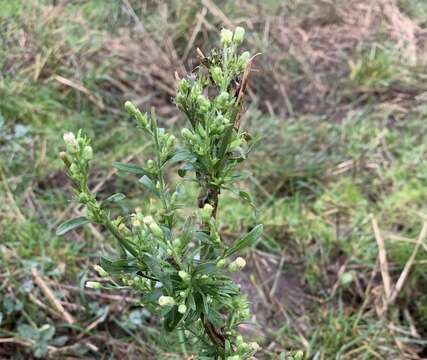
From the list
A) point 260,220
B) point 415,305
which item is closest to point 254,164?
point 260,220

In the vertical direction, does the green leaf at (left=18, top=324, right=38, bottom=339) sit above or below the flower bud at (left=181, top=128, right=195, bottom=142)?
below

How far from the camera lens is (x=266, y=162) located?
2445mm

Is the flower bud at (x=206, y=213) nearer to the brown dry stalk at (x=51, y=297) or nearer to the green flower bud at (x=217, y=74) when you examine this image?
the green flower bud at (x=217, y=74)

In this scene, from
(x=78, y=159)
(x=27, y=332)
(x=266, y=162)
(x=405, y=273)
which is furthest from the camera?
(x=266, y=162)

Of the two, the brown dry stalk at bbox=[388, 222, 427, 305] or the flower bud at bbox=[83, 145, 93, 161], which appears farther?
the brown dry stalk at bbox=[388, 222, 427, 305]

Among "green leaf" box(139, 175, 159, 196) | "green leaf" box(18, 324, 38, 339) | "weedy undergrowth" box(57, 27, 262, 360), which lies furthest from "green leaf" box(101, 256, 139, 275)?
"green leaf" box(18, 324, 38, 339)

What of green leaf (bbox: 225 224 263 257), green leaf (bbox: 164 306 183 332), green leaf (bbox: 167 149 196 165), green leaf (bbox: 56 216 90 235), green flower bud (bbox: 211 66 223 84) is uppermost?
green flower bud (bbox: 211 66 223 84)

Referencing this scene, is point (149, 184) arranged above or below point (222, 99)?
below

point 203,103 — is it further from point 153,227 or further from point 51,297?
point 51,297

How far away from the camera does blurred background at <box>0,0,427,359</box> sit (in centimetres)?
183

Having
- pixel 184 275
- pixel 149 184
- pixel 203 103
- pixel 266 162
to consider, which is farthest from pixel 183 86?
pixel 266 162

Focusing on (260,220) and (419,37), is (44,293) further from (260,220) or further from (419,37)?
(419,37)

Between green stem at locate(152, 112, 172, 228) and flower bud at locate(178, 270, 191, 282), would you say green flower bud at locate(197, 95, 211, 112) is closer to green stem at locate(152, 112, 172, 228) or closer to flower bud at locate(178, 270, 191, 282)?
green stem at locate(152, 112, 172, 228)

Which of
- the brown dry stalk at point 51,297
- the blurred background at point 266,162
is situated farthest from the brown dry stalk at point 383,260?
the brown dry stalk at point 51,297
